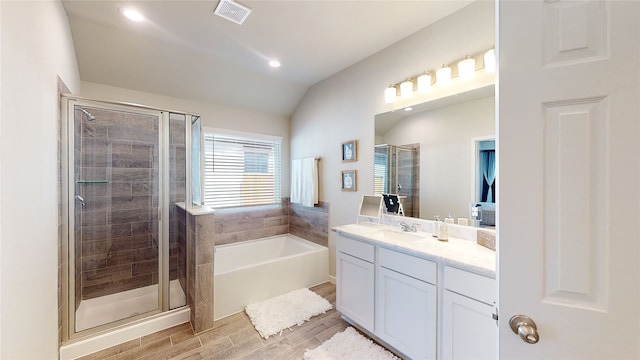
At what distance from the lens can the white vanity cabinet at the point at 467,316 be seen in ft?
4.29

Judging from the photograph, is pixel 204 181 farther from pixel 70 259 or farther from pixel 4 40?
pixel 4 40

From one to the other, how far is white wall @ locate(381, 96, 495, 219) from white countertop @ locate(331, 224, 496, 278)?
0.29m

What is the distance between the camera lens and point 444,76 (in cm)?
199

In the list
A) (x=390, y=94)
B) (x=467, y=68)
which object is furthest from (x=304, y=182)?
(x=467, y=68)

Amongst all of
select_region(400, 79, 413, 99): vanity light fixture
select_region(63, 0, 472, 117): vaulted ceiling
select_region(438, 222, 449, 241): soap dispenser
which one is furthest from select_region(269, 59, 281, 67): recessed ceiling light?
select_region(438, 222, 449, 241): soap dispenser

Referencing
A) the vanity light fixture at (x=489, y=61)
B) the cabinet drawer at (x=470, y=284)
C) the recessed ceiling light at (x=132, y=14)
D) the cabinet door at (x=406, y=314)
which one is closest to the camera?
the cabinet drawer at (x=470, y=284)

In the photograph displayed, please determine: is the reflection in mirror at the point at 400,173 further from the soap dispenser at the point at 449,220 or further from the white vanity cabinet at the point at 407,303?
the white vanity cabinet at the point at 407,303

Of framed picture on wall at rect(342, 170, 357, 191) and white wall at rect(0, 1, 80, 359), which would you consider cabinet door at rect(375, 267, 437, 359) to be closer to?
framed picture on wall at rect(342, 170, 357, 191)

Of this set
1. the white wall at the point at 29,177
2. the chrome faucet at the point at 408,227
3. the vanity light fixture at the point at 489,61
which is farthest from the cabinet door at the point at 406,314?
the white wall at the point at 29,177

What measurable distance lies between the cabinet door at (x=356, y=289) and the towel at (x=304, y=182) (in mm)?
1200
